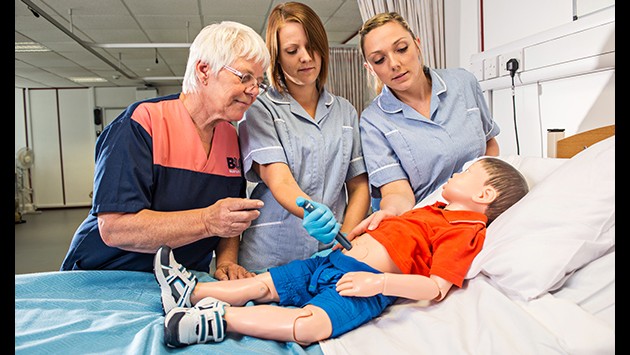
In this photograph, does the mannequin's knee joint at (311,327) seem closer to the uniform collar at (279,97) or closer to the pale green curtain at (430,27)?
the uniform collar at (279,97)

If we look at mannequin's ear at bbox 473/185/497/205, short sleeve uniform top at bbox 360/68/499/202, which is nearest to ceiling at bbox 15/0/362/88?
short sleeve uniform top at bbox 360/68/499/202

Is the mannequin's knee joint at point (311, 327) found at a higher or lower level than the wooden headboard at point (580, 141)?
lower

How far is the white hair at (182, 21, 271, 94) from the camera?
59.0 inches

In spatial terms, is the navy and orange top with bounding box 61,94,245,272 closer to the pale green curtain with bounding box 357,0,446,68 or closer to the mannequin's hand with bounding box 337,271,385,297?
the mannequin's hand with bounding box 337,271,385,297

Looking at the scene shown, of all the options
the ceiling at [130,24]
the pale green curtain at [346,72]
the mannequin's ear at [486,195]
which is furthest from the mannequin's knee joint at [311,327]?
the pale green curtain at [346,72]

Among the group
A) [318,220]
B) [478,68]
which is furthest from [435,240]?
[478,68]

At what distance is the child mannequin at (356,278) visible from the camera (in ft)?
3.76

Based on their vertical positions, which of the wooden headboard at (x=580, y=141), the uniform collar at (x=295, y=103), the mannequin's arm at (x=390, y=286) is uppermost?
the uniform collar at (x=295, y=103)

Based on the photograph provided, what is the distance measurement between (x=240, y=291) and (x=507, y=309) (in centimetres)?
66

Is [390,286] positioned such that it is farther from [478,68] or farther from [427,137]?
[478,68]

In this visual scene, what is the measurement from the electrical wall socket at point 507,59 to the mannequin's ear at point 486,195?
3.65ft

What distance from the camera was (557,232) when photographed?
3.75 ft

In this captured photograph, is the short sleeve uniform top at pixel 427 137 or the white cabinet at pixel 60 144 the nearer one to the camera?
the short sleeve uniform top at pixel 427 137
